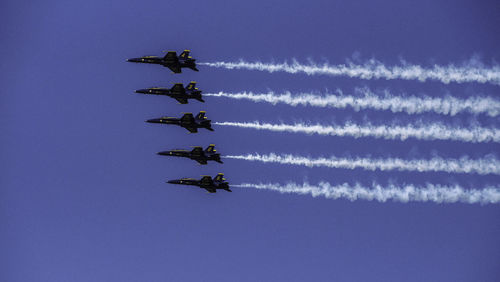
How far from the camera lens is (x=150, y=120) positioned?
111875 millimetres

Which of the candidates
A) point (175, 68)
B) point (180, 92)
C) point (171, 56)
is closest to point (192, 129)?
point (180, 92)

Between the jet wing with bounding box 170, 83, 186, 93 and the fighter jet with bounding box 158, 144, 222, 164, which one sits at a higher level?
the jet wing with bounding box 170, 83, 186, 93

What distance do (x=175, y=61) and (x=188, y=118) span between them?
7.13m

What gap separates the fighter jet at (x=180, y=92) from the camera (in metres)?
107

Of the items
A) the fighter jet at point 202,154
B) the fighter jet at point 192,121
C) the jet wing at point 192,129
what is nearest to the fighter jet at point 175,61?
the fighter jet at point 192,121

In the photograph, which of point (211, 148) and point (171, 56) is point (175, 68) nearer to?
point (171, 56)

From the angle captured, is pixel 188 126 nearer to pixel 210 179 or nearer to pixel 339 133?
pixel 210 179

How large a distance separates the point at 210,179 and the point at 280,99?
13.6 meters

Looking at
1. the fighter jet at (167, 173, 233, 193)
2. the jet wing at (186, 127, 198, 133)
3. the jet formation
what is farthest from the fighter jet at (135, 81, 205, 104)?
the fighter jet at (167, 173, 233, 193)

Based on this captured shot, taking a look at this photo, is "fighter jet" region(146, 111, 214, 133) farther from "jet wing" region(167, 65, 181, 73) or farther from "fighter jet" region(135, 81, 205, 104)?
"jet wing" region(167, 65, 181, 73)

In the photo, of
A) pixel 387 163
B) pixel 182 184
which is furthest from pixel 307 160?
pixel 182 184

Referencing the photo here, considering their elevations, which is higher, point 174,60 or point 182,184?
point 174,60

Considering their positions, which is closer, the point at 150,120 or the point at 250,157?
the point at 250,157

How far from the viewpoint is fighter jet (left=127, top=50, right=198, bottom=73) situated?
10581 cm
